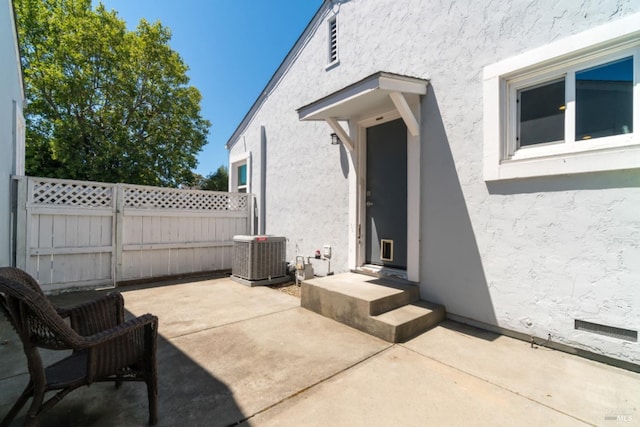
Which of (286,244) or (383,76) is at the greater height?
(383,76)

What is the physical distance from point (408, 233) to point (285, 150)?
12.4 ft

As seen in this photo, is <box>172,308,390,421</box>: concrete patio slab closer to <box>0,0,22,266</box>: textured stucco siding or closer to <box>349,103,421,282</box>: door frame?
<box>349,103,421,282</box>: door frame

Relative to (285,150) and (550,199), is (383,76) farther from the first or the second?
(285,150)

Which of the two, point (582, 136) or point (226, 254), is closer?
point (582, 136)

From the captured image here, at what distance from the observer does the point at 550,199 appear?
9.91 ft

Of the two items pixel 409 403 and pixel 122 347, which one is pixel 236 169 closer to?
pixel 122 347

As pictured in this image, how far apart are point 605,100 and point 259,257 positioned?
17.5 ft

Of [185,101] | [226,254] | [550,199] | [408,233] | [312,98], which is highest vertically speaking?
[185,101]

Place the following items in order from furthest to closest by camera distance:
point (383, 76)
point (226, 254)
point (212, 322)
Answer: point (226, 254)
point (212, 322)
point (383, 76)

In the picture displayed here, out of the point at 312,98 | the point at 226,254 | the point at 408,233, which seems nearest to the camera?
the point at 408,233

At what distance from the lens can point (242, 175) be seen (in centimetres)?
879

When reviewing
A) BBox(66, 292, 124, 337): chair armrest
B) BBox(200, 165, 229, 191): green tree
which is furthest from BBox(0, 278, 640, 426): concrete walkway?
BBox(200, 165, 229, 191): green tree

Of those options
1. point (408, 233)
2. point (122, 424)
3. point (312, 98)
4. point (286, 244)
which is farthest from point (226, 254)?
point (122, 424)

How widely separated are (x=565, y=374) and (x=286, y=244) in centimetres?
514
